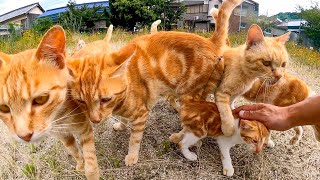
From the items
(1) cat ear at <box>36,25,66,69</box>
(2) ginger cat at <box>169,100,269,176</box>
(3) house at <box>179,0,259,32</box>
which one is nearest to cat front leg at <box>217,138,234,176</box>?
(2) ginger cat at <box>169,100,269,176</box>

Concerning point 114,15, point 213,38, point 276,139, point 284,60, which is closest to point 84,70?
point 213,38

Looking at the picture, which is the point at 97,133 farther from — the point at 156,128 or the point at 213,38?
the point at 213,38

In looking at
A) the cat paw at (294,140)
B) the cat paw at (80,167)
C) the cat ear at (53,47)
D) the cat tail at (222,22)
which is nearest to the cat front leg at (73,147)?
the cat paw at (80,167)

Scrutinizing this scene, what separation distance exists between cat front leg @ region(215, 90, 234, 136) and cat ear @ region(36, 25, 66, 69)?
0.87 meters

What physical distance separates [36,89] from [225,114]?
37.9 inches

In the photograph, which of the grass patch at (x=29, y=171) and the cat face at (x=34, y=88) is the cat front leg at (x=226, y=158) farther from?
the grass patch at (x=29, y=171)

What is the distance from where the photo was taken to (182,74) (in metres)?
1.79

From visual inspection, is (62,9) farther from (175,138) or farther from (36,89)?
(36,89)

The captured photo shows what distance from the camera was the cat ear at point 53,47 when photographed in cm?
112

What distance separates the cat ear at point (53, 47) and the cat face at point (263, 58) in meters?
0.99

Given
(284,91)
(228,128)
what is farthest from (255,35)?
(228,128)

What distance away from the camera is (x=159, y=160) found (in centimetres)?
188

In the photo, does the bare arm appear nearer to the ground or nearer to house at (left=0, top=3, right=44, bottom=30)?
the ground

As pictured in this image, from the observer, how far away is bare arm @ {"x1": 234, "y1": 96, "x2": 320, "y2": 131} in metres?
1.36
